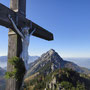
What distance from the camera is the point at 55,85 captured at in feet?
258

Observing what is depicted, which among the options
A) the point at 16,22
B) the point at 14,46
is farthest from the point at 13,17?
the point at 14,46

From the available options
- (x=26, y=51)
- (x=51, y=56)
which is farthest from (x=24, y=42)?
(x=51, y=56)

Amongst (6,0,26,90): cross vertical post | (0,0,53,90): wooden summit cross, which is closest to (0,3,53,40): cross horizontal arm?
(0,0,53,90): wooden summit cross

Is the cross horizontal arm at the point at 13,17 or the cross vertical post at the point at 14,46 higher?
the cross horizontal arm at the point at 13,17

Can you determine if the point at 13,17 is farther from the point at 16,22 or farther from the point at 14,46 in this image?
the point at 14,46

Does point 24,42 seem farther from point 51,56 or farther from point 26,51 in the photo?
point 51,56

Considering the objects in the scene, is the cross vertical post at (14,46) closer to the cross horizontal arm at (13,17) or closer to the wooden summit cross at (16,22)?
the wooden summit cross at (16,22)

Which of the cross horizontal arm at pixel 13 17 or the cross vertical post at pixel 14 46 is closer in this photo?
the cross horizontal arm at pixel 13 17

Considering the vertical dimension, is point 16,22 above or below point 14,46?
above

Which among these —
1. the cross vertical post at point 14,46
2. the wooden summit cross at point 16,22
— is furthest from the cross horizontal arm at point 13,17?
the cross vertical post at point 14,46

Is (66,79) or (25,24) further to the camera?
(66,79)

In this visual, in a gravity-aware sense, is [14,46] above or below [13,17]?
below

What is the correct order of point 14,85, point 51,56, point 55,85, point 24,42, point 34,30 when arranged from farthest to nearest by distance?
point 51,56 → point 55,85 → point 34,30 → point 24,42 → point 14,85

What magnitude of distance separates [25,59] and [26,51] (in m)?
0.10
